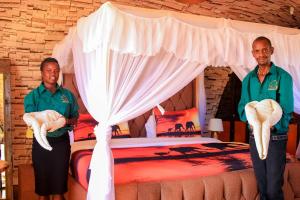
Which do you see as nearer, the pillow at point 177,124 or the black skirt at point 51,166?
the black skirt at point 51,166

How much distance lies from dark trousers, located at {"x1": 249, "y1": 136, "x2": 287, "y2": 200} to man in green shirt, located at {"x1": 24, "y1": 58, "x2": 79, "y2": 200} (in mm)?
1376

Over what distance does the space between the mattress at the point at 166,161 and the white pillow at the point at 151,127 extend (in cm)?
53

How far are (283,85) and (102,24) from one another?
126 cm

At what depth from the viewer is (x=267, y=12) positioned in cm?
522

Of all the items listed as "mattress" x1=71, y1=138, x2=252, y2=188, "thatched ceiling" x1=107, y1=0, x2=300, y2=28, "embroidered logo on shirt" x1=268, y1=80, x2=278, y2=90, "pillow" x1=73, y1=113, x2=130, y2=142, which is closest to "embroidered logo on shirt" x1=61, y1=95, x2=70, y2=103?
"mattress" x1=71, y1=138, x2=252, y2=188

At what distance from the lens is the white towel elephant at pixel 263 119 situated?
2.18 m

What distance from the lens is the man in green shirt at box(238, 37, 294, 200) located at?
226cm

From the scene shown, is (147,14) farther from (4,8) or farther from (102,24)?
(4,8)

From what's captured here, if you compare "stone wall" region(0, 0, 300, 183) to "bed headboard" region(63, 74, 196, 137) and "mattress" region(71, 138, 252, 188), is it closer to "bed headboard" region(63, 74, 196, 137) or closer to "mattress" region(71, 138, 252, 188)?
"bed headboard" region(63, 74, 196, 137)

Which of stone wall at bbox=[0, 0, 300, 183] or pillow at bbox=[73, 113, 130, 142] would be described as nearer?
pillow at bbox=[73, 113, 130, 142]

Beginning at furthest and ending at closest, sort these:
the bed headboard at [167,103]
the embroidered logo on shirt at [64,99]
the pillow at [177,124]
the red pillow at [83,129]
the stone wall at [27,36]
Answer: the pillow at [177,124]
the bed headboard at [167,103]
the stone wall at [27,36]
the red pillow at [83,129]
the embroidered logo on shirt at [64,99]

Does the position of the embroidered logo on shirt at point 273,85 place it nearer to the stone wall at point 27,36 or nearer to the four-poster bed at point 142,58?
the four-poster bed at point 142,58

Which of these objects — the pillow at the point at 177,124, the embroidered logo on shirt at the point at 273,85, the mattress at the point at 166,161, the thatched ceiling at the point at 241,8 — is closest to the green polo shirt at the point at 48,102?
the mattress at the point at 166,161

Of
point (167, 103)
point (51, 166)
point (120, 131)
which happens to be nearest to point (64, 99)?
point (51, 166)
